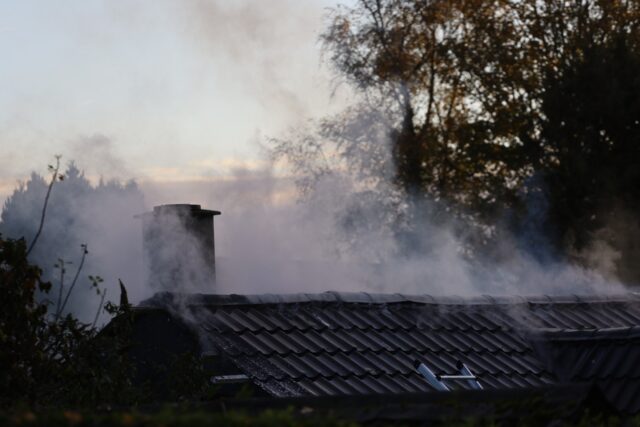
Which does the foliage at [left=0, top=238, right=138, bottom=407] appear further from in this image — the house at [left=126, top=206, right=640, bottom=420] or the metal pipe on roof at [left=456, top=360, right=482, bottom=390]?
the metal pipe on roof at [left=456, top=360, right=482, bottom=390]

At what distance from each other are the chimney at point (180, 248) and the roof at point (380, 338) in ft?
8.04

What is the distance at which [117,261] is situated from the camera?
82.3 feet

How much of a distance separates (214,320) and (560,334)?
4.29 m

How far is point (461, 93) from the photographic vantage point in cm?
4159

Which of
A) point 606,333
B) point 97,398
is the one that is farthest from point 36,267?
point 606,333

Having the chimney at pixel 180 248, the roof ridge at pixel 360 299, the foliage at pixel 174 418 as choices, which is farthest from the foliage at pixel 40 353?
the chimney at pixel 180 248

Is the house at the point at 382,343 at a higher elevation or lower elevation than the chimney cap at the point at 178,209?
lower

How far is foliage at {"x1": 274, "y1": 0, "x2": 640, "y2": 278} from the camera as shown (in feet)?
132

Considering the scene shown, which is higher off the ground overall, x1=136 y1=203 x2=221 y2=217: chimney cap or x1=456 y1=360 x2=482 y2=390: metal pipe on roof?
x1=136 y1=203 x2=221 y2=217: chimney cap

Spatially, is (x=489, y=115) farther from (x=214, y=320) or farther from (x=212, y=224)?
(x=214, y=320)

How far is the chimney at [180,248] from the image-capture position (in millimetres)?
16781

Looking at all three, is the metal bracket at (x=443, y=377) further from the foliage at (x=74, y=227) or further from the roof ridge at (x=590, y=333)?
the foliage at (x=74, y=227)

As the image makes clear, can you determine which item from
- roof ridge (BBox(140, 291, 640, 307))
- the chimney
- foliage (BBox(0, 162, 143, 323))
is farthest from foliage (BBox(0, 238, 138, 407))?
the chimney

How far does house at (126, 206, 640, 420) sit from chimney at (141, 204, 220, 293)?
242 cm
